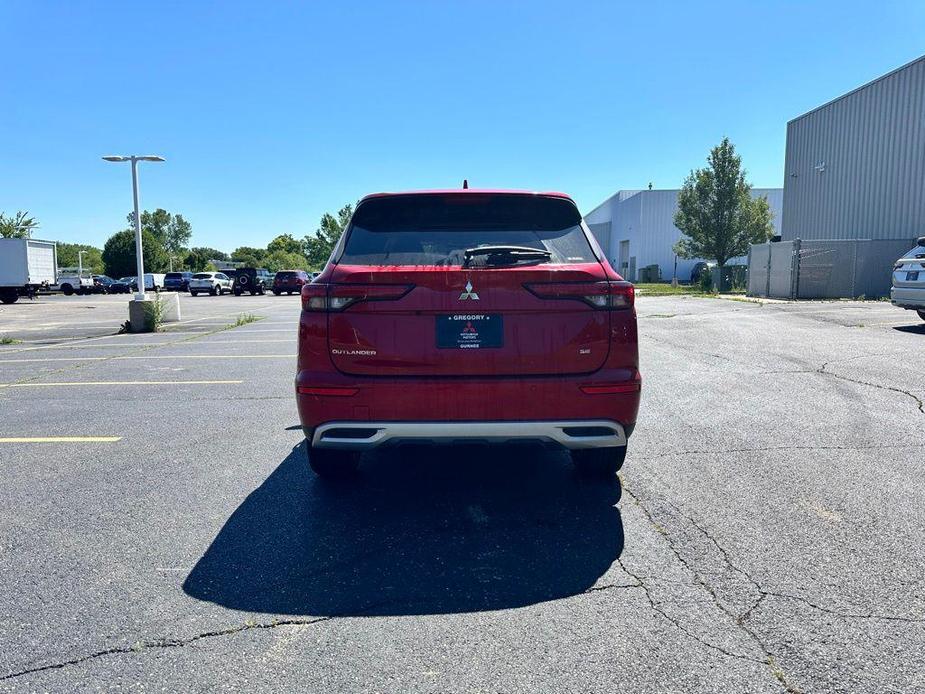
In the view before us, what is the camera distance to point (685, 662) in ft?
7.59

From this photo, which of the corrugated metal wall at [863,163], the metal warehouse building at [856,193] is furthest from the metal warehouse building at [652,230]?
the metal warehouse building at [856,193]

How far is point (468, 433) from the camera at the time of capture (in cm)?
339

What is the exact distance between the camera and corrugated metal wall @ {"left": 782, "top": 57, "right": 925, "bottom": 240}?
80.1 feet

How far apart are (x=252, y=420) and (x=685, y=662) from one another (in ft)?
15.3

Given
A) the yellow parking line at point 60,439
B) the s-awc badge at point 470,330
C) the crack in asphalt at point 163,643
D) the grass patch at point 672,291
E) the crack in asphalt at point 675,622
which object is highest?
the s-awc badge at point 470,330

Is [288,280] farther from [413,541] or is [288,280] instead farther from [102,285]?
[413,541]

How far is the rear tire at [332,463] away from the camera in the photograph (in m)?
4.08

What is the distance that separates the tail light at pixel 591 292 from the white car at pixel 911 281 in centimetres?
1162

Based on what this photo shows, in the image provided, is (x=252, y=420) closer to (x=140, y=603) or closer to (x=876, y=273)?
(x=140, y=603)

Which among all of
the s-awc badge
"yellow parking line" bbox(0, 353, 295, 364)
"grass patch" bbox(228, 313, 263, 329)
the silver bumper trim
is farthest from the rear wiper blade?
"grass patch" bbox(228, 313, 263, 329)

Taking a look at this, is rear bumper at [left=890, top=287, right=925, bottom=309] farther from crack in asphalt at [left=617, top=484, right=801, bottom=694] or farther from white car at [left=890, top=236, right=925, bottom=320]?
crack in asphalt at [left=617, top=484, right=801, bottom=694]

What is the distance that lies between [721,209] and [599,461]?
37.5m

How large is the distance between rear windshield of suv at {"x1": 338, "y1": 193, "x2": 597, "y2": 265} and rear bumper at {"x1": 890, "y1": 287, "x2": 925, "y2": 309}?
11.6m

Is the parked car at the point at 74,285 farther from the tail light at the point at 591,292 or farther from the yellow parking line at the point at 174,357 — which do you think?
the tail light at the point at 591,292
